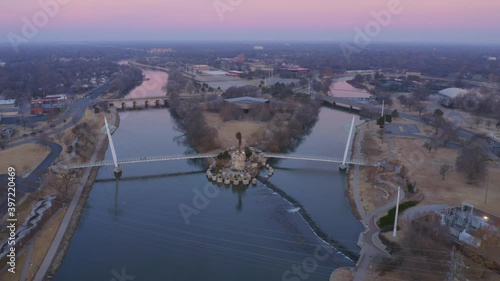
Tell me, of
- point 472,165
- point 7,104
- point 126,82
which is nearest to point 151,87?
point 126,82

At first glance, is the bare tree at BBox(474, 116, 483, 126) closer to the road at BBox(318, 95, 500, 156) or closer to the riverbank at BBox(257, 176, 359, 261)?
the road at BBox(318, 95, 500, 156)

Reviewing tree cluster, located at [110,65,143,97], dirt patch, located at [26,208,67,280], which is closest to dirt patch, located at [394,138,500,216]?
dirt patch, located at [26,208,67,280]

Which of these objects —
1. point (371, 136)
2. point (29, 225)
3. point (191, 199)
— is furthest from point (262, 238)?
point (371, 136)

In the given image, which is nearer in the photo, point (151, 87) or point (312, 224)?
point (312, 224)

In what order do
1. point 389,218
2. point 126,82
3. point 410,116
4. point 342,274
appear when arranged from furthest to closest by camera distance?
point 126,82, point 410,116, point 389,218, point 342,274

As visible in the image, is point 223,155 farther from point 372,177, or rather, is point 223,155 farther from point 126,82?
point 126,82

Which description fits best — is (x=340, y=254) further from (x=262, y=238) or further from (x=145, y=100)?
(x=145, y=100)

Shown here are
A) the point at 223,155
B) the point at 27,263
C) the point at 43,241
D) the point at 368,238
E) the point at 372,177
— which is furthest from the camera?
the point at 223,155
